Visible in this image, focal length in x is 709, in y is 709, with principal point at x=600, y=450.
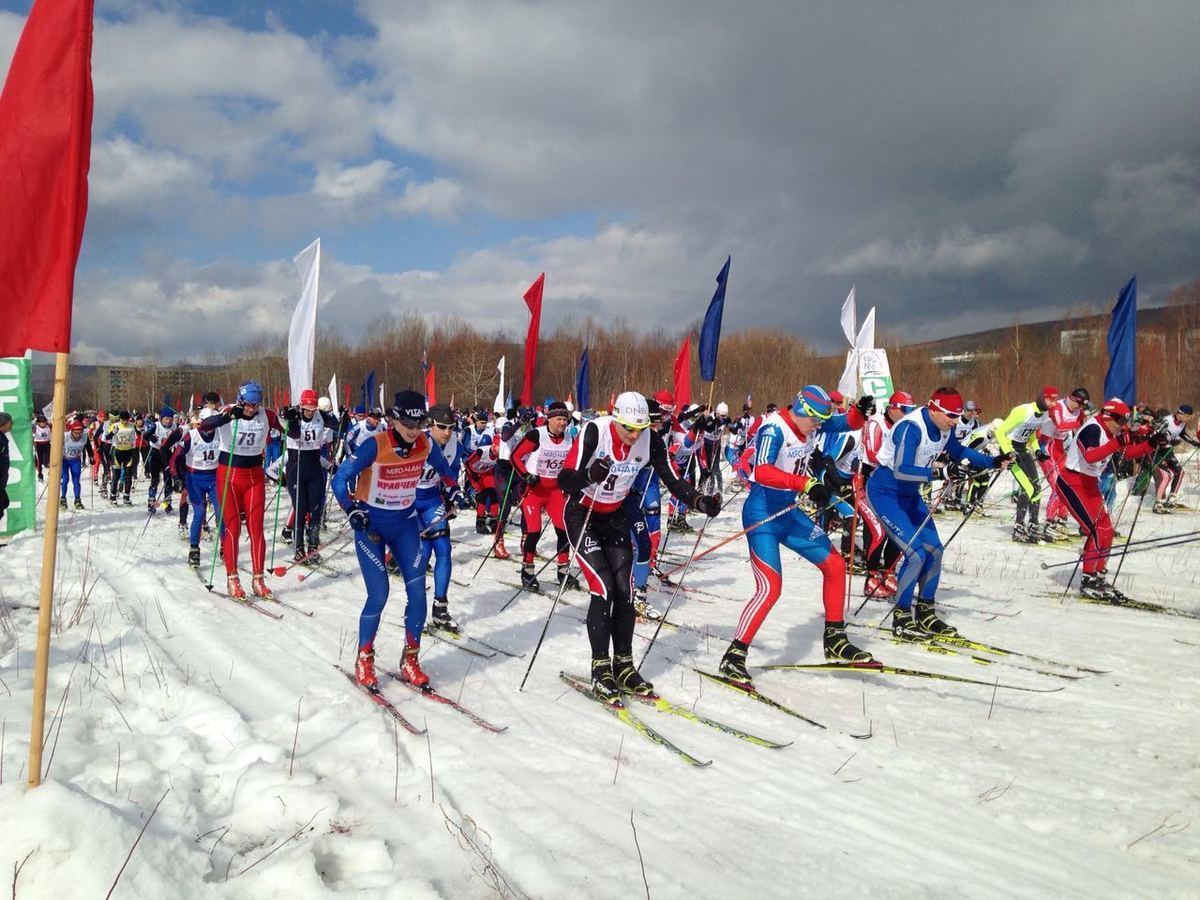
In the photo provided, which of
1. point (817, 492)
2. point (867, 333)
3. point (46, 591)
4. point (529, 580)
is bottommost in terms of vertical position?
point (529, 580)

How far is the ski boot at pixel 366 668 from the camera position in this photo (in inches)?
218

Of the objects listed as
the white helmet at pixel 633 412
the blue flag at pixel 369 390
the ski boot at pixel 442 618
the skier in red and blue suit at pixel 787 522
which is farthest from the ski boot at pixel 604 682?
the blue flag at pixel 369 390

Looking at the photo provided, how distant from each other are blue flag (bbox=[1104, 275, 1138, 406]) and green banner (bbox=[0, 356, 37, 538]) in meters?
15.4

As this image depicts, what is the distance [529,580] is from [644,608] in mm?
1880

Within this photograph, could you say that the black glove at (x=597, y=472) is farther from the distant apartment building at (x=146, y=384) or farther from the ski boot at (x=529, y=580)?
the distant apartment building at (x=146, y=384)

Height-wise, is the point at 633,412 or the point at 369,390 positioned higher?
the point at 369,390

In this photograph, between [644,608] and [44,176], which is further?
[644,608]

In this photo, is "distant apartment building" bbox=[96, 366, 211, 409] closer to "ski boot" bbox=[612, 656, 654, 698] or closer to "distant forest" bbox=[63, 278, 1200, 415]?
"distant forest" bbox=[63, 278, 1200, 415]

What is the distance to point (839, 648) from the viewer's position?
20.4 ft

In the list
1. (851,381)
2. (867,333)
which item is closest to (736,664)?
(851,381)

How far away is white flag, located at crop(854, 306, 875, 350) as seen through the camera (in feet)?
50.5

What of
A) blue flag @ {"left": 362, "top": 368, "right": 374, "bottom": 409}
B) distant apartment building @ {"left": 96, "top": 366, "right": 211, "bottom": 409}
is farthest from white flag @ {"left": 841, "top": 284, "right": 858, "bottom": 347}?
distant apartment building @ {"left": 96, "top": 366, "right": 211, "bottom": 409}

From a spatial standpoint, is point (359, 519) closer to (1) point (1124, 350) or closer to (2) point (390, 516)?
(2) point (390, 516)

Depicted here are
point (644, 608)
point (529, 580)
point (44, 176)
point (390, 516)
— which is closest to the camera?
point (44, 176)
